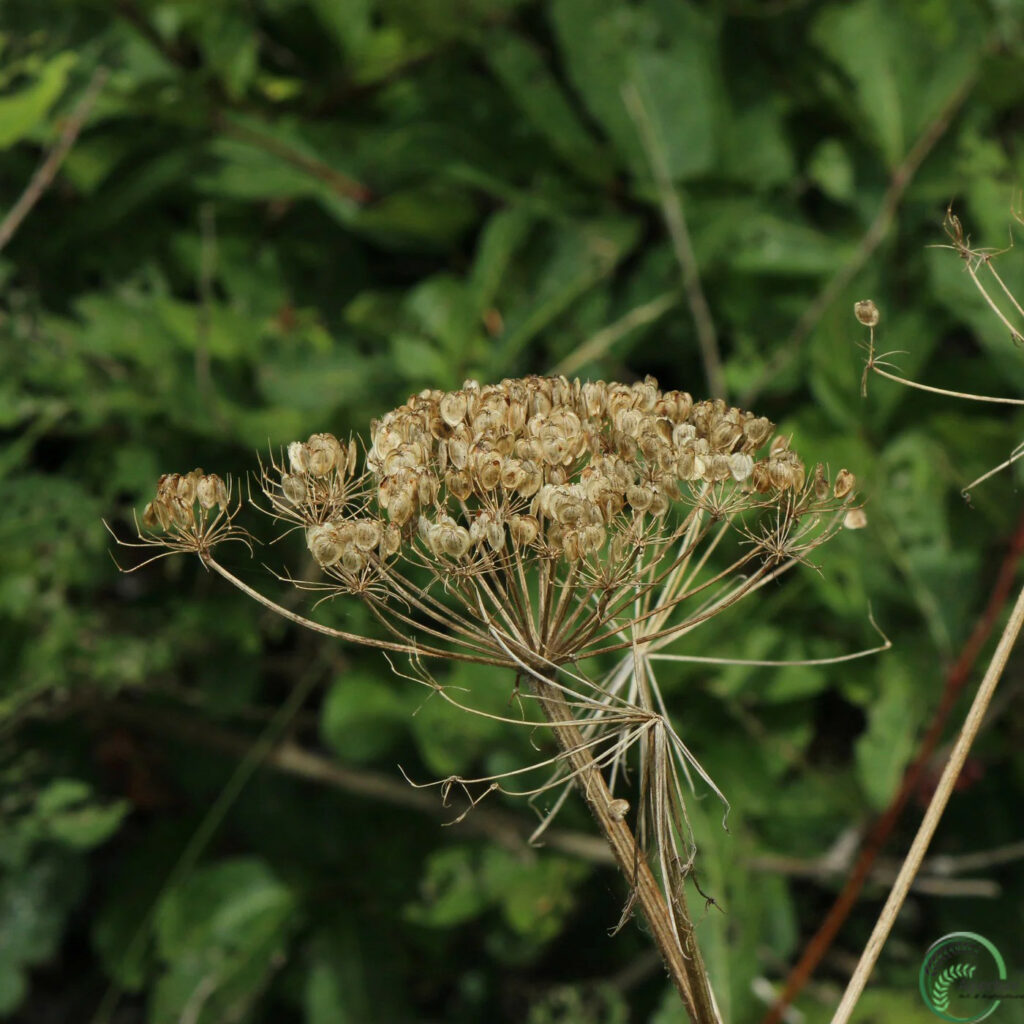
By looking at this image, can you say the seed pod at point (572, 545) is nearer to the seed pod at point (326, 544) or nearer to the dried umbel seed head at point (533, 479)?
the dried umbel seed head at point (533, 479)

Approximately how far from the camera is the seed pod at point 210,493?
2.43ft

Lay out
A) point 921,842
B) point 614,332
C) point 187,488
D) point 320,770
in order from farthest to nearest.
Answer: point 320,770 → point 614,332 → point 187,488 → point 921,842

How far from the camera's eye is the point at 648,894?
68 cm

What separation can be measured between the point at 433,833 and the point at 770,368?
0.83 metres

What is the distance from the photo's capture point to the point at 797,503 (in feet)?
2.53

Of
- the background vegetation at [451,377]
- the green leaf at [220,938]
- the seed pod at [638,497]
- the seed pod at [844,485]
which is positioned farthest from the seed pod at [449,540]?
the green leaf at [220,938]

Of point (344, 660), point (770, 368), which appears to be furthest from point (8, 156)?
point (770, 368)

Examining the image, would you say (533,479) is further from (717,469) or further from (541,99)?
(541,99)

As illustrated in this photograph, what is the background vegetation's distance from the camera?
153cm

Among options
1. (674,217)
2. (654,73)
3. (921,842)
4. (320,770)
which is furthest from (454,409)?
(320,770)

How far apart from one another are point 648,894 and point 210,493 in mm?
354

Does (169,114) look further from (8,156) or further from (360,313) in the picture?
(360,313)

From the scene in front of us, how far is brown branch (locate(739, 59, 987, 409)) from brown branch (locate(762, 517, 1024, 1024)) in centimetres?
35

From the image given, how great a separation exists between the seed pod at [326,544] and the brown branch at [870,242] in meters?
0.95
